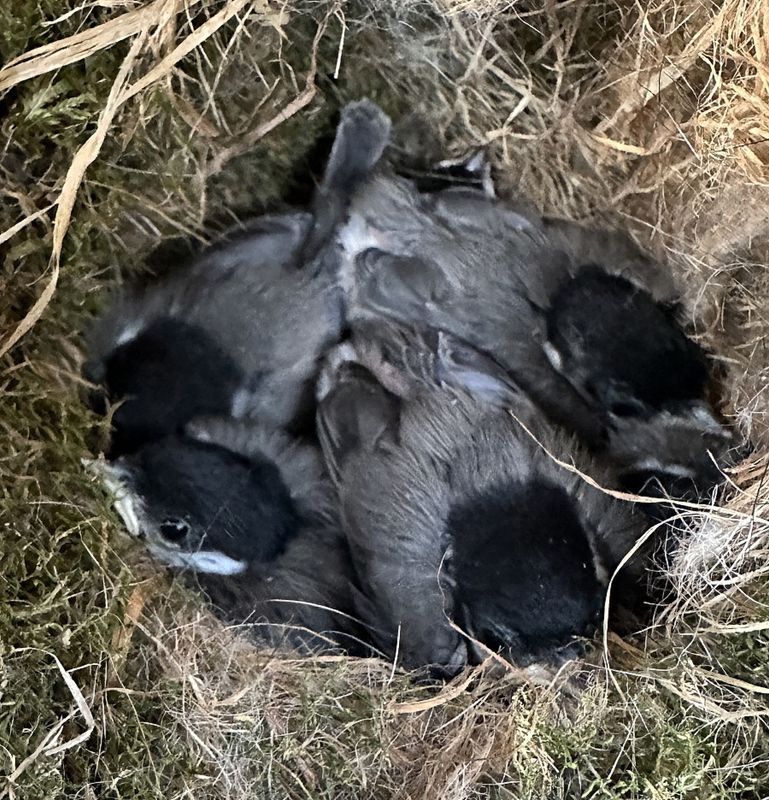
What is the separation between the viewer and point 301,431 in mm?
1970

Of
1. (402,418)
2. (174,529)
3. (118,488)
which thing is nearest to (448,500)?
(402,418)

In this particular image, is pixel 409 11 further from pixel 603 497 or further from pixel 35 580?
pixel 35 580

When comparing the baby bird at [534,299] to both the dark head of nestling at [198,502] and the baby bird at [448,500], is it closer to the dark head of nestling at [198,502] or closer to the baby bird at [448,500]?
the baby bird at [448,500]

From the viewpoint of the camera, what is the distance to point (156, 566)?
1.83 meters

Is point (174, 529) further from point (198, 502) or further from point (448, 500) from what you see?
point (448, 500)

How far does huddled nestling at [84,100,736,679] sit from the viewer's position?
1776mm

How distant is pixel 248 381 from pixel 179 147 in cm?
50

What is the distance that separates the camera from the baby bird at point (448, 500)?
1.72 meters

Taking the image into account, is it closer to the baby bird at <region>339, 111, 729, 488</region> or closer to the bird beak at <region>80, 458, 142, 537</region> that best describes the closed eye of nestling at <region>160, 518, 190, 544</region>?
the bird beak at <region>80, 458, 142, 537</region>

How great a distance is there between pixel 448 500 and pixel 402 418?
194 millimetres

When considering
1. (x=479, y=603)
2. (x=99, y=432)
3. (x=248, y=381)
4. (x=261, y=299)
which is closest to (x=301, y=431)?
(x=248, y=381)

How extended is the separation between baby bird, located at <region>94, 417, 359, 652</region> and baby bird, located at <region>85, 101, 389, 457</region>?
0.07 meters

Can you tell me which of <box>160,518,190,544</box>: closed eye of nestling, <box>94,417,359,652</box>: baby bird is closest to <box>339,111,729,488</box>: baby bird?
<box>94,417,359,652</box>: baby bird

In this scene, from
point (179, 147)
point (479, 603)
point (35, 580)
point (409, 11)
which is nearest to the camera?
point (35, 580)
